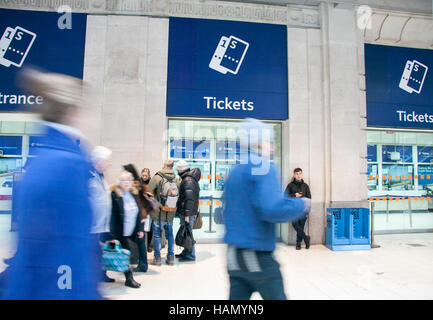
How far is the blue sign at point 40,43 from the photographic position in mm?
6617

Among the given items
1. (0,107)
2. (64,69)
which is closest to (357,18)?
(64,69)

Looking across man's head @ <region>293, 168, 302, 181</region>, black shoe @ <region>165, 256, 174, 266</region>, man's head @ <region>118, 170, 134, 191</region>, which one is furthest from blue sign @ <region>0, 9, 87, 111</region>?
man's head @ <region>293, 168, 302, 181</region>

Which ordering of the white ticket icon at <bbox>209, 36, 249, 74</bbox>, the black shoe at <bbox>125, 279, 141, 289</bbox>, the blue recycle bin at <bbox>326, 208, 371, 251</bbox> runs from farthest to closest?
the white ticket icon at <bbox>209, 36, 249, 74</bbox> < the blue recycle bin at <bbox>326, 208, 371, 251</bbox> < the black shoe at <bbox>125, 279, 141, 289</bbox>

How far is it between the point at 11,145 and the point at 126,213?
546cm

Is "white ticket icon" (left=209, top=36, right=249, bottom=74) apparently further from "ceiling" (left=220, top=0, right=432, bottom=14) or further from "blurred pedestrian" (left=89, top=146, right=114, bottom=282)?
"blurred pedestrian" (left=89, top=146, right=114, bottom=282)

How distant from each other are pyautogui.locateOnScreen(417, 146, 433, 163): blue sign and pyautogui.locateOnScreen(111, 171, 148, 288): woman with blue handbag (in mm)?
8966

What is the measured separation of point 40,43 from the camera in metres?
6.69

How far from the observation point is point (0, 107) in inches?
254

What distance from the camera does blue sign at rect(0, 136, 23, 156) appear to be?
721cm

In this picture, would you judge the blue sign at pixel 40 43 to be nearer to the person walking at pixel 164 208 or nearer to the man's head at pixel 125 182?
the person walking at pixel 164 208

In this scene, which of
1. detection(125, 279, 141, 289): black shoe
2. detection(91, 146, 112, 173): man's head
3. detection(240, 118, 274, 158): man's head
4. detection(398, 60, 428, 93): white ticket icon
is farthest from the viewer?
detection(398, 60, 428, 93): white ticket icon

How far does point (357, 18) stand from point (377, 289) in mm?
6803

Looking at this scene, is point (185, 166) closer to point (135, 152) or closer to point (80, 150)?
point (135, 152)

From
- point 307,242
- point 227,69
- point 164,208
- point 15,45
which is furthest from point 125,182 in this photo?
point 15,45
